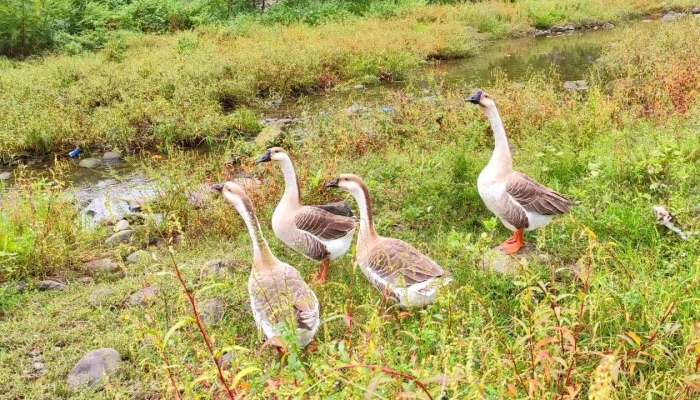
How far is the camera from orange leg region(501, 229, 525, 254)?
501cm

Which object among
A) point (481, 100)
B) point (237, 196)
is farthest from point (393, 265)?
point (481, 100)

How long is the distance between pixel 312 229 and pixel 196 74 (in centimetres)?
971

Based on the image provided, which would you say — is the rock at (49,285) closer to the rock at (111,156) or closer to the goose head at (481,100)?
the goose head at (481,100)

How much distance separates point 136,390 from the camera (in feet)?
12.6

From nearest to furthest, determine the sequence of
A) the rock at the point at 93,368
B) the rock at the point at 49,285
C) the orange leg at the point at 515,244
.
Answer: the rock at the point at 93,368 → the orange leg at the point at 515,244 → the rock at the point at 49,285

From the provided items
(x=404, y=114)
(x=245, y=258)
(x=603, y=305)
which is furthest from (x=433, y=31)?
(x=603, y=305)

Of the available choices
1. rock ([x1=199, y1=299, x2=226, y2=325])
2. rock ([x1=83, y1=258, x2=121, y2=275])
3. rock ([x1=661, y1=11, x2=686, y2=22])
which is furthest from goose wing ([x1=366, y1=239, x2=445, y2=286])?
rock ([x1=661, y1=11, x2=686, y2=22])

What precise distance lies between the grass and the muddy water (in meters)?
1.58

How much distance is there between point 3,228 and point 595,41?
20214mm

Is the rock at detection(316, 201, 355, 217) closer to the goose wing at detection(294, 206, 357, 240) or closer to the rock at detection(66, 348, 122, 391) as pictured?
the goose wing at detection(294, 206, 357, 240)

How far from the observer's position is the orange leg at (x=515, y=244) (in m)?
5.01

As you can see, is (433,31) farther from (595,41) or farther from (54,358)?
(54,358)

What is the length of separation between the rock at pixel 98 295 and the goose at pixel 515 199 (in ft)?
12.5

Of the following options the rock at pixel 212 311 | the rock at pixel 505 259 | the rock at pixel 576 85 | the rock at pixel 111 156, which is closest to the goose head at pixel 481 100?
the rock at pixel 505 259
